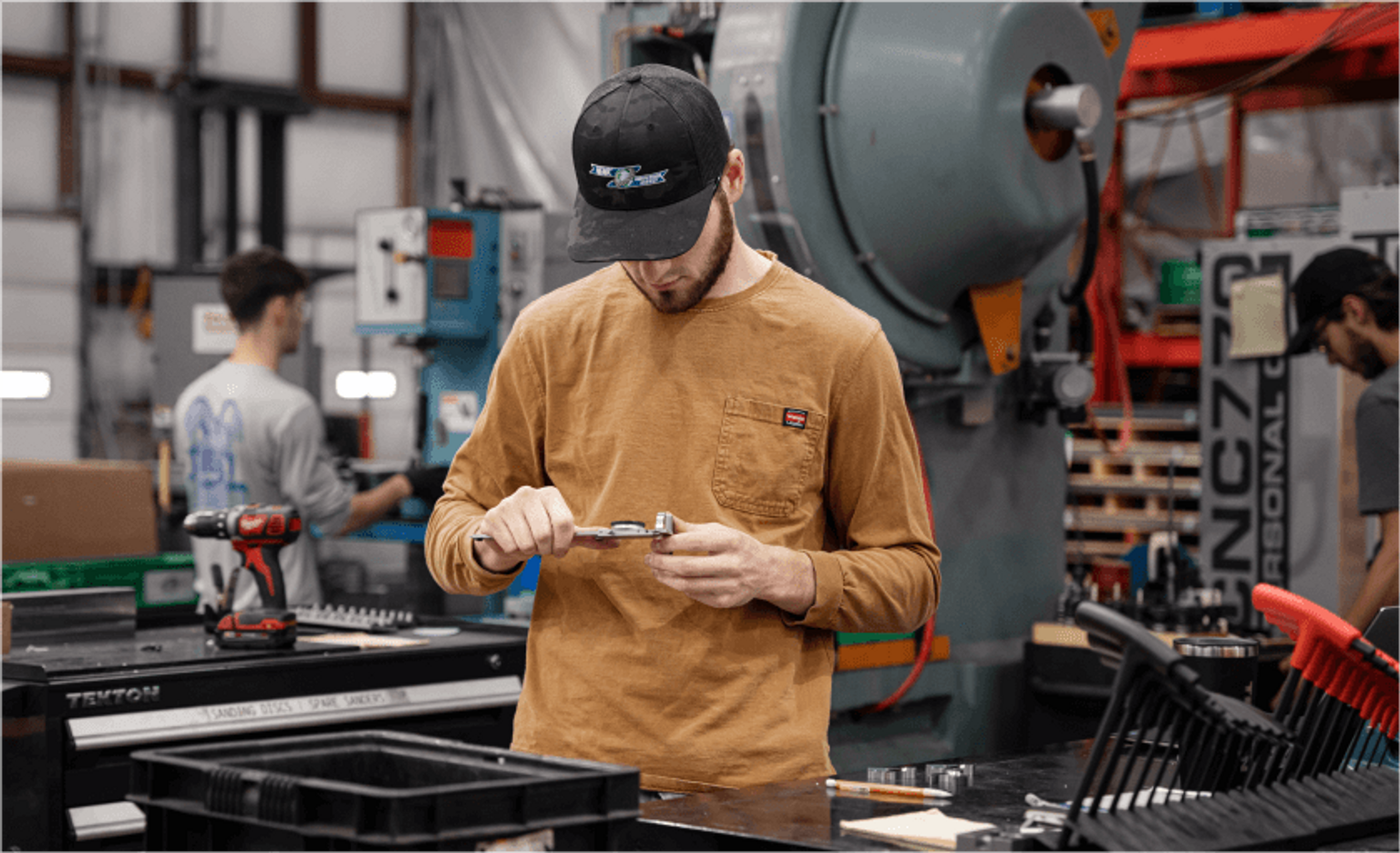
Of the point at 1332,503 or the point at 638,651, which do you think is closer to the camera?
the point at 638,651

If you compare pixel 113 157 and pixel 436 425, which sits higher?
pixel 113 157

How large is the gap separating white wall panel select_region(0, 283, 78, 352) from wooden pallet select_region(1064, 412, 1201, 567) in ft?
17.6

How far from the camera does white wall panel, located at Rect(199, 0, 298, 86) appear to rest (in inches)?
337

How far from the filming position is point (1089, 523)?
4996 mm

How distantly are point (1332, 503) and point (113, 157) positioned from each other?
22.1ft

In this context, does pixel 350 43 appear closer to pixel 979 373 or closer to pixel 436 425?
pixel 436 425

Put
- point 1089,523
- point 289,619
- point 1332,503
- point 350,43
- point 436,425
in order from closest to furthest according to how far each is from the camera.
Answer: point 289,619
point 1332,503
point 436,425
point 1089,523
point 350,43

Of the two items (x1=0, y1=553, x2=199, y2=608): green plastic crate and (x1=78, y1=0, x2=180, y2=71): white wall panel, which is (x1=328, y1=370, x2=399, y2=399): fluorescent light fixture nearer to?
(x1=78, y1=0, x2=180, y2=71): white wall panel

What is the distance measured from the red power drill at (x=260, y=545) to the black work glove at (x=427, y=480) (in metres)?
1.27

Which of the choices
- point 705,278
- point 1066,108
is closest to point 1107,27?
point 1066,108

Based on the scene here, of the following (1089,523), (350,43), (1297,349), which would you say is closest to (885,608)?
(1297,349)

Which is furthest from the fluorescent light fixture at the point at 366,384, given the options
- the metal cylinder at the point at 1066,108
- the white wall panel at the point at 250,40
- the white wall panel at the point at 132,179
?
the metal cylinder at the point at 1066,108

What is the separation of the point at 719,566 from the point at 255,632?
1.43 meters

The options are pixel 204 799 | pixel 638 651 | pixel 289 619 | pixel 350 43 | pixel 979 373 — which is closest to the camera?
pixel 204 799
